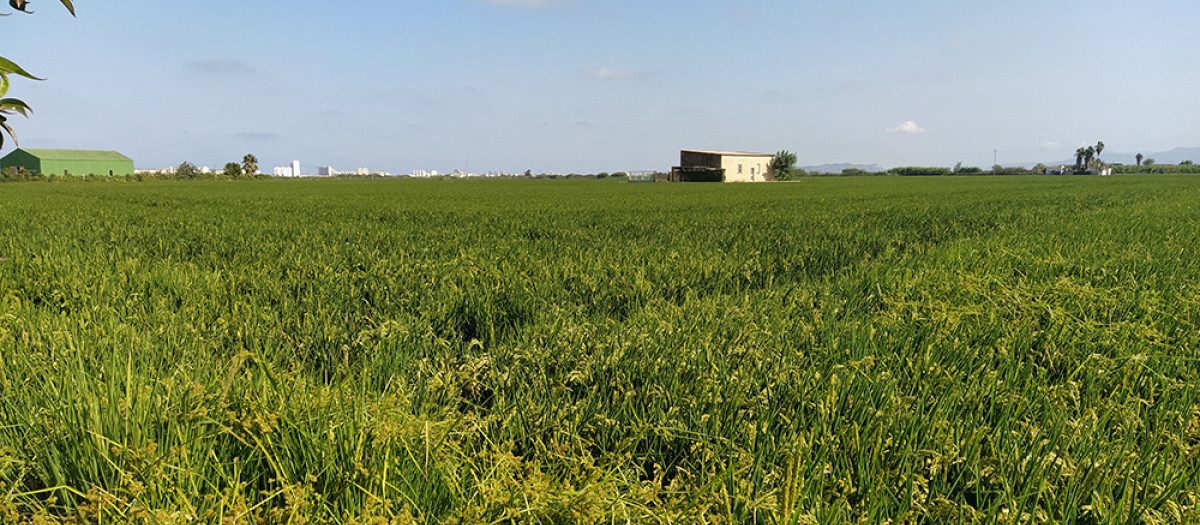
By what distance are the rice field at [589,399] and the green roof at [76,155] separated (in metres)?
113

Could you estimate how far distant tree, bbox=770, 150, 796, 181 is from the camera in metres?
74.9

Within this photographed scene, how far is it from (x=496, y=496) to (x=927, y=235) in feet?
28.8

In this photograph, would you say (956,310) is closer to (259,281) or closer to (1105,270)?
(1105,270)

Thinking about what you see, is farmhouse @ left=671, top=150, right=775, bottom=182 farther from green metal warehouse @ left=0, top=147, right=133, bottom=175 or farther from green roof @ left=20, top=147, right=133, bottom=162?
green roof @ left=20, top=147, right=133, bottom=162

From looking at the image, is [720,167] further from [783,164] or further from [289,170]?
[289,170]

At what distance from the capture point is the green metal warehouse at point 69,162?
81.8 m

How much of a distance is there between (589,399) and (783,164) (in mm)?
78818

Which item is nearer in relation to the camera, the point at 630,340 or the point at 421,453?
the point at 421,453

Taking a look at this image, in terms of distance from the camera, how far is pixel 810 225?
8.92 meters

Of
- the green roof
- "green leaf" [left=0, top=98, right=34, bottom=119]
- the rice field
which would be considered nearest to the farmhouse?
the rice field

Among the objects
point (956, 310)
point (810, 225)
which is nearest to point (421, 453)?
point (956, 310)

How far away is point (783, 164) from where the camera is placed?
75500mm

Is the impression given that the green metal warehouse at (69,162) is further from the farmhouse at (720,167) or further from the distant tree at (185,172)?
the farmhouse at (720,167)

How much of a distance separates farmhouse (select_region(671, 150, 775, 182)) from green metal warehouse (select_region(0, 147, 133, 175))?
7851 centimetres
